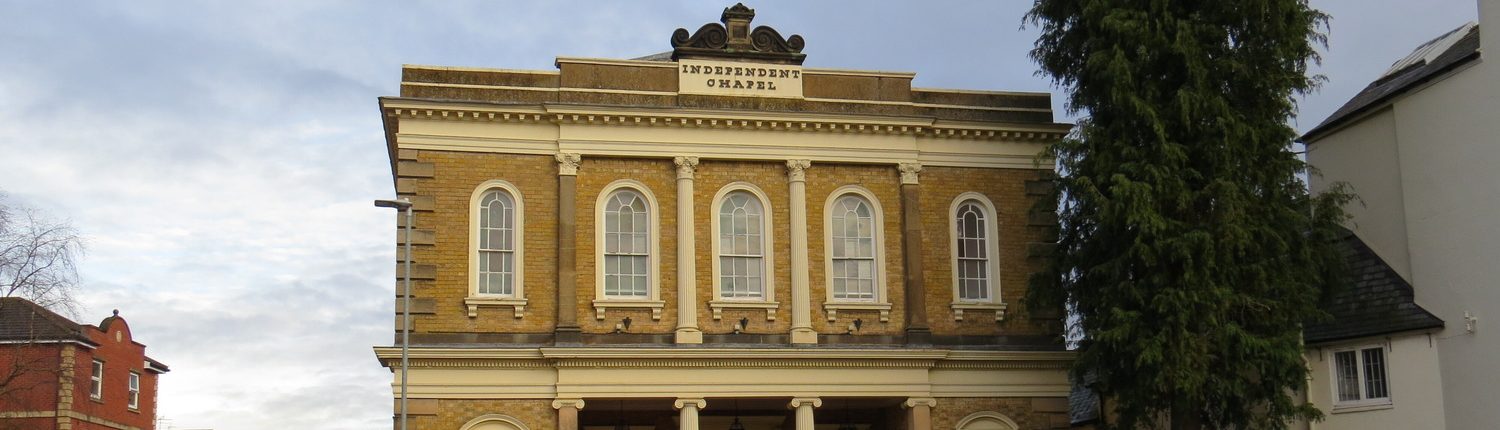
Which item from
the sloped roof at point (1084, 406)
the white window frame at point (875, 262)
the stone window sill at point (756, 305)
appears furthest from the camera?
the sloped roof at point (1084, 406)

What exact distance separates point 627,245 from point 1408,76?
1401 cm

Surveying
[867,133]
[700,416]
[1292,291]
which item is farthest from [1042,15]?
Answer: [700,416]

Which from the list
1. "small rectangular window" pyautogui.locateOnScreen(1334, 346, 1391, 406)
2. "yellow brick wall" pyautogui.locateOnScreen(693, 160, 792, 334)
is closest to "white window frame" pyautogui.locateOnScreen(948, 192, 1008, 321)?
"yellow brick wall" pyautogui.locateOnScreen(693, 160, 792, 334)

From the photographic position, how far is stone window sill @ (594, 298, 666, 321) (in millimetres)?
27219

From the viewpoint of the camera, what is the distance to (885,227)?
28609 millimetres

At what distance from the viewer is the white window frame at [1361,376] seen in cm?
2670

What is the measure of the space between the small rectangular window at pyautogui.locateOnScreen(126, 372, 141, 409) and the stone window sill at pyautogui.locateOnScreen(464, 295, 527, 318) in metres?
29.0

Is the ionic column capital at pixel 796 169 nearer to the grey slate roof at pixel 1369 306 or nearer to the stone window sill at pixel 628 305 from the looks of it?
the stone window sill at pixel 628 305

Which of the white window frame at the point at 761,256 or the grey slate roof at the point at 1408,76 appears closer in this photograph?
the grey slate roof at the point at 1408,76

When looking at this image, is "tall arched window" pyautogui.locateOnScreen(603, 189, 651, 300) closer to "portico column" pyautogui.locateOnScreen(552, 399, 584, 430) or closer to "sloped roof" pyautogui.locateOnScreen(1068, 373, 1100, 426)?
"portico column" pyautogui.locateOnScreen(552, 399, 584, 430)

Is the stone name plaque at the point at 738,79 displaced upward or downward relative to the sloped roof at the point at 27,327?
upward

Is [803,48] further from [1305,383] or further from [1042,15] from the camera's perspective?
[1305,383]

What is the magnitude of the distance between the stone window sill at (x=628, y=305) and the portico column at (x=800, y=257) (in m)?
2.33

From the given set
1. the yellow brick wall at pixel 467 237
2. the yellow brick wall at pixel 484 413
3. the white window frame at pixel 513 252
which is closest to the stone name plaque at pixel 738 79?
the yellow brick wall at pixel 467 237
